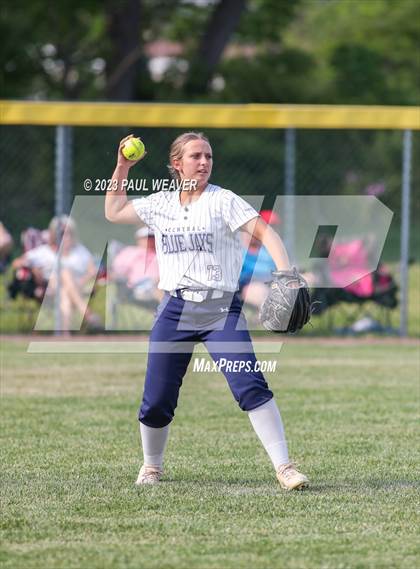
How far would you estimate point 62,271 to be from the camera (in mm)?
12062

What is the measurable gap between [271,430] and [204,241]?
92cm

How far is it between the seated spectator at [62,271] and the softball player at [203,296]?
6.20 metres

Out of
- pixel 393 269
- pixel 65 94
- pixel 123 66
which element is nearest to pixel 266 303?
pixel 393 269

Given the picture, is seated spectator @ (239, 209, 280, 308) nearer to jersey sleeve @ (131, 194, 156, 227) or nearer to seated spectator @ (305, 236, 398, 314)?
seated spectator @ (305, 236, 398, 314)

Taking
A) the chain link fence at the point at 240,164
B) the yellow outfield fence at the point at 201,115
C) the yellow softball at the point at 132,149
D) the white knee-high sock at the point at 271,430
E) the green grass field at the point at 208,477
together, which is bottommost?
the chain link fence at the point at 240,164

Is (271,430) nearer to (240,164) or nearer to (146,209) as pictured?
(146,209)

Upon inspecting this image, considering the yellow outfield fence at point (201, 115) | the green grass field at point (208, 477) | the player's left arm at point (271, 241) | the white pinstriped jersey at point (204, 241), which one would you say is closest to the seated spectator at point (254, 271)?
the yellow outfield fence at point (201, 115)

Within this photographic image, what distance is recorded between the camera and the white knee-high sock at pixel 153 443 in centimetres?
569

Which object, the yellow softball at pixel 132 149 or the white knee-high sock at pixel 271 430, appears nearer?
the white knee-high sock at pixel 271 430

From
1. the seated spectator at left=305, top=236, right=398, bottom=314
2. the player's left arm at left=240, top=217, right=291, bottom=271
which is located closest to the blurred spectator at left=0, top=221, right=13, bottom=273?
the seated spectator at left=305, top=236, right=398, bottom=314

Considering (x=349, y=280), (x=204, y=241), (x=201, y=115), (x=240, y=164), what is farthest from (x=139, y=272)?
(x=240, y=164)

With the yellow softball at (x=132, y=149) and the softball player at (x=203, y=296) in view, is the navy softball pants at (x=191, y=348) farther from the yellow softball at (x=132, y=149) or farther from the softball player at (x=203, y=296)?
the yellow softball at (x=132, y=149)

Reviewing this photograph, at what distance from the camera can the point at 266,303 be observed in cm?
558

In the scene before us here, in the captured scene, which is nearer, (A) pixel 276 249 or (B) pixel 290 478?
(A) pixel 276 249
